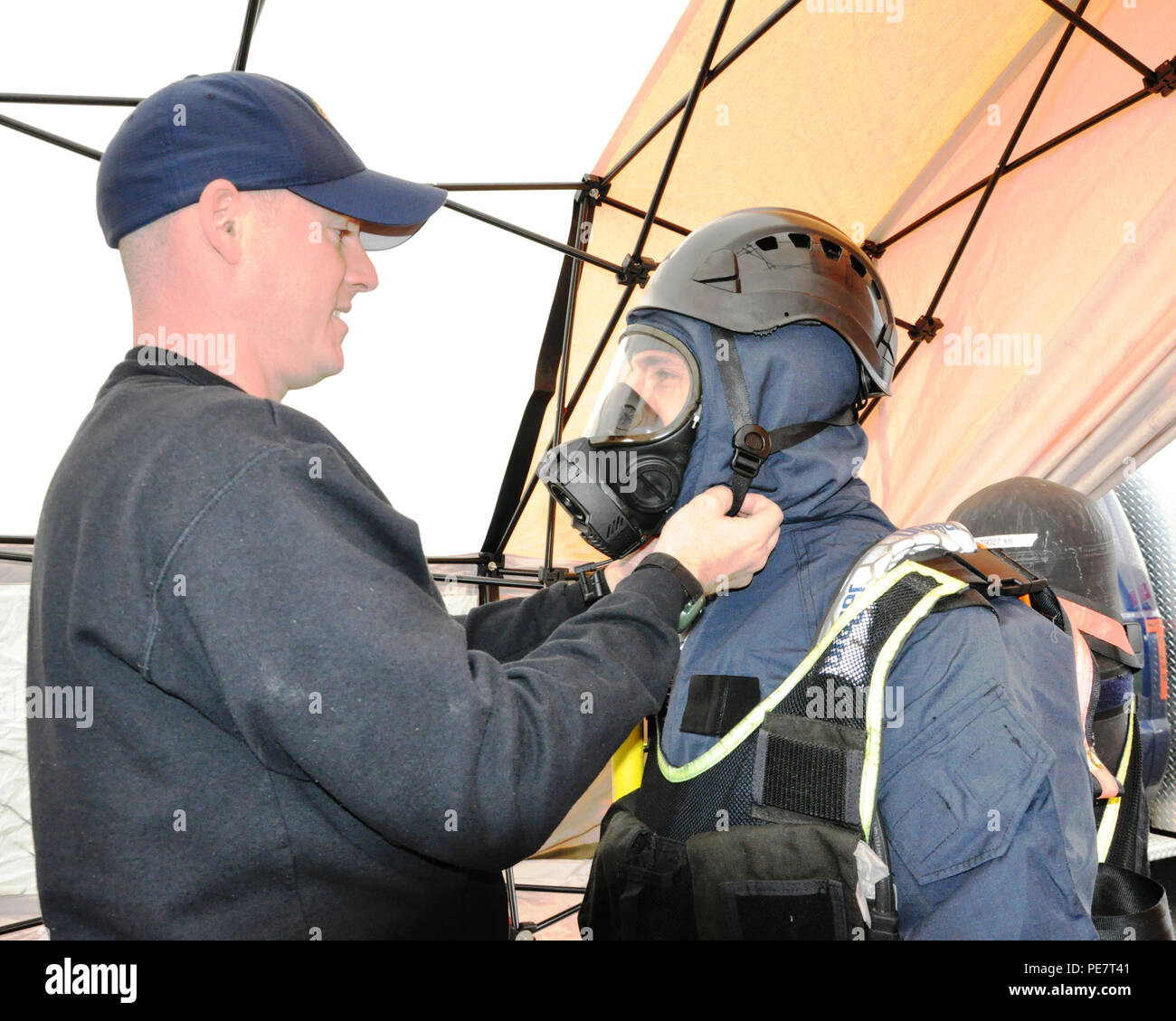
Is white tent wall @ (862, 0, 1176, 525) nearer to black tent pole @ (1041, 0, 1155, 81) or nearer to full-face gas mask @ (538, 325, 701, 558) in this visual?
black tent pole @ (1041, 0, 1155, 81)

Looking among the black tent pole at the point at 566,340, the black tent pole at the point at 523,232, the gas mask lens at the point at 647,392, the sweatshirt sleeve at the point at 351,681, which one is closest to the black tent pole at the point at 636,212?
the black tent pole at the point at 566,340

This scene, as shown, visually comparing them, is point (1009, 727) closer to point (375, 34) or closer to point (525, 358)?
point (375, 34)

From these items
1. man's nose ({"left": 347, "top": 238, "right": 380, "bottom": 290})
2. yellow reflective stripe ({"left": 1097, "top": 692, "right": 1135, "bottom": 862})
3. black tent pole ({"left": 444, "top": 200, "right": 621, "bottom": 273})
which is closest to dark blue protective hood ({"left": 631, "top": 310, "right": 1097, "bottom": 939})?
man's nose ({"left": 347, "top": 238, "right": 380, "bottom": 290})

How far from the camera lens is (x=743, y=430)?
2.00 metres

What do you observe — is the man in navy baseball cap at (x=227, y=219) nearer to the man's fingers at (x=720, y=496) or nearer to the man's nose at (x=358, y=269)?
the man's nose at (x=358, y=269)

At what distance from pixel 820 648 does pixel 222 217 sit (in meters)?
1.24

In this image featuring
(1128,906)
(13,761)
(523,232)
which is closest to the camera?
(1128,906)

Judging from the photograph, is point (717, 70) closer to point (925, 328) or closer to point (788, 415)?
point (925, 328)

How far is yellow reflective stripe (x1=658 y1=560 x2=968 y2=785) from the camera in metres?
1.64

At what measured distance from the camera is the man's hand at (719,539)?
1.72m

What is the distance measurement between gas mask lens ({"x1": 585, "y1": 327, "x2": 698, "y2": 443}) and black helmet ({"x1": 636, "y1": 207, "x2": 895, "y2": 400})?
9 centimetres

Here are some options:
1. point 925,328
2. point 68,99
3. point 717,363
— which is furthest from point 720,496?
point 925,328
